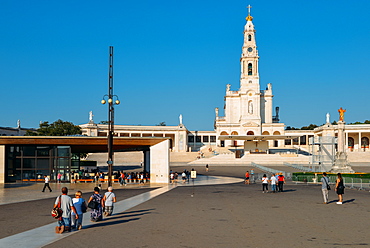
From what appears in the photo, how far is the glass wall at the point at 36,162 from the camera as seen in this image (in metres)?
40.3

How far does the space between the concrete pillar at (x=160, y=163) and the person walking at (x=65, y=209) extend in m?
24.5

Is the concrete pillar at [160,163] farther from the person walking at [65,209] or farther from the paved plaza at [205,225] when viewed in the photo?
the person walking at [65,209]

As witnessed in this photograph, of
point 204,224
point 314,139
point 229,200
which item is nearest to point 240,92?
Answer: point 314,139

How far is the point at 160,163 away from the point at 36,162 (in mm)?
12578

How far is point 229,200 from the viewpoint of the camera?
22.2m

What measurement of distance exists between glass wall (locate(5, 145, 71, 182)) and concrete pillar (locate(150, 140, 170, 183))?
865 centimetres

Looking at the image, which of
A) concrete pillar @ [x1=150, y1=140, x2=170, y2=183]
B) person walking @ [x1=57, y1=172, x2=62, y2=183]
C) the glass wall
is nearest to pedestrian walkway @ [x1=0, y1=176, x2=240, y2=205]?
concrete pillar @ [x1=150, y1=140, x2=170, y2=183]

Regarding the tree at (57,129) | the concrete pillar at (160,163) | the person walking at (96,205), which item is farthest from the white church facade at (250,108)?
the person walking at (96,205)

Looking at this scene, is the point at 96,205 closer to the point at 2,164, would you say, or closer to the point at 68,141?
the point at 68,141

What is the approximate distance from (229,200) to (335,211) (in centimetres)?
598

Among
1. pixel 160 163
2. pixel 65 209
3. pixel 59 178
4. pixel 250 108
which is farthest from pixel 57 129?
pixel 65 209

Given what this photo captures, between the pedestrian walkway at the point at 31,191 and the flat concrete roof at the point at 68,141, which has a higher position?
the flat concrete roof at the point at 68,141

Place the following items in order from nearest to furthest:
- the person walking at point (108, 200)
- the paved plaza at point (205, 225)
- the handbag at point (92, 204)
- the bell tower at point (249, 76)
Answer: the paved plaza at point (205, 225), the handbag at point (92, 204), the person walking at point (108, 200), the bell tower at point (249, 76)

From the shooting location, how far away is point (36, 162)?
40.7 metres
